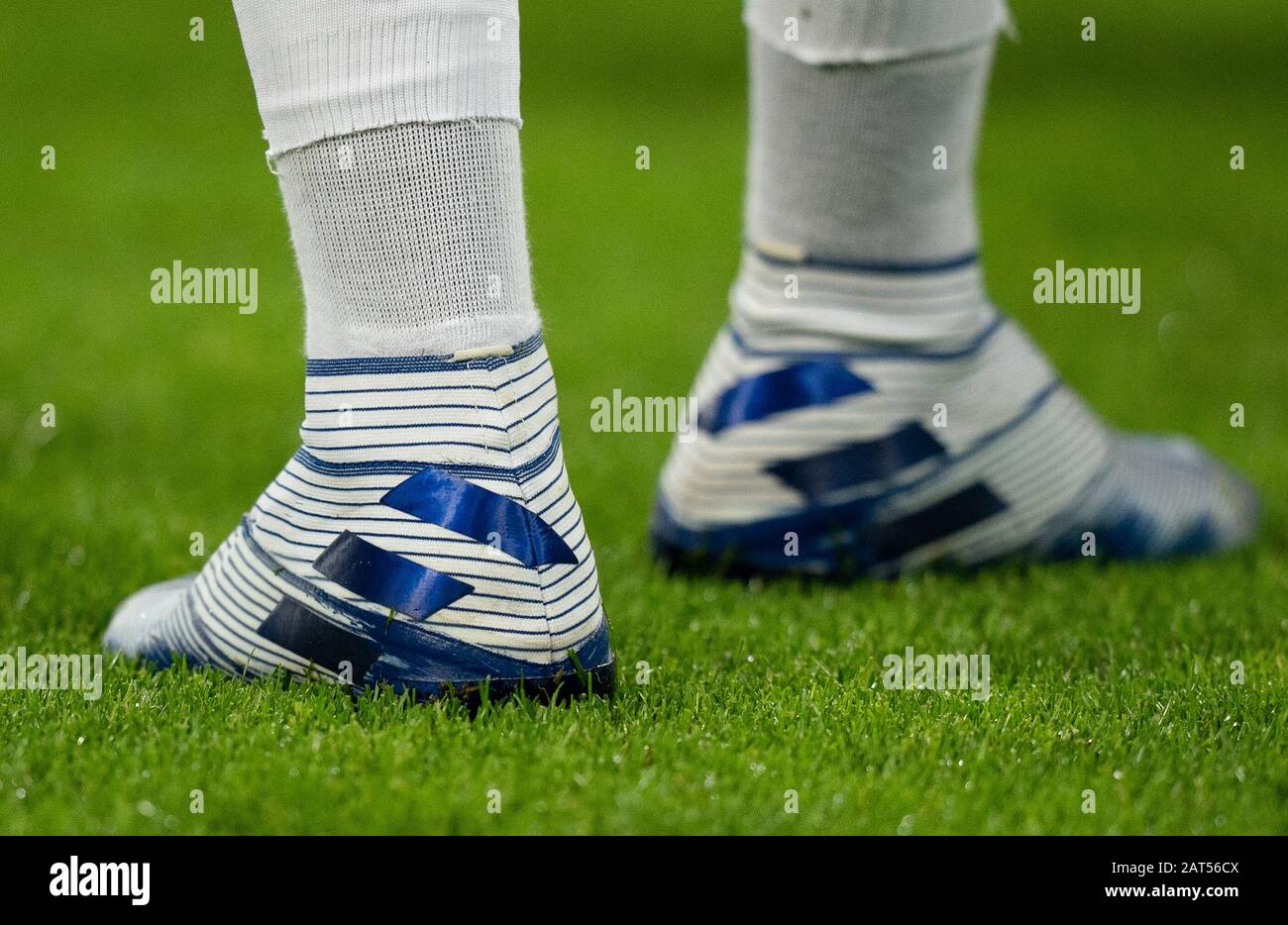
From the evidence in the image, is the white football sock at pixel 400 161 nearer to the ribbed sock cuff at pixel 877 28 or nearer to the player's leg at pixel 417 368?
the player's leg at pixel 417 368

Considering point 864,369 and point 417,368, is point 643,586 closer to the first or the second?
point 864,369

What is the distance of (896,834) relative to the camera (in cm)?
117

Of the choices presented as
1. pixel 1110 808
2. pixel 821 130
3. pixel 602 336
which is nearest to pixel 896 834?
pixel 1110 808

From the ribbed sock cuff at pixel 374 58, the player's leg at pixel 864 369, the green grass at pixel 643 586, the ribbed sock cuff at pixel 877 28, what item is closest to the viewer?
the green grass at pixel 643 586

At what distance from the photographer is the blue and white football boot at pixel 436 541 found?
55.6 inches

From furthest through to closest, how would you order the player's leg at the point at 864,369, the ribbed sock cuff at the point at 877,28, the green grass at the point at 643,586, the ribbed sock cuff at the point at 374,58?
1. the player's leg at the point at 864,369
2. the ribbed sock cuff at the point at 877,28
3. the ribbed sock cuff at the point at 374,58
4. the green grass at the point at 643,586

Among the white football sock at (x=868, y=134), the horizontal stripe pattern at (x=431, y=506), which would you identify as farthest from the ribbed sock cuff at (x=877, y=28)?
the horizontal stripe pattern at (x=431, y=506)

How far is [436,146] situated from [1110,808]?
0.83 meters

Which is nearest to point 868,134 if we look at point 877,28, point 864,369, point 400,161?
point 877,28

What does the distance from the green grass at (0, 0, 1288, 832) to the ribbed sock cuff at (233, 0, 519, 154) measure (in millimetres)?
354

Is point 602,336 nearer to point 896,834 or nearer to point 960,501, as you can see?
point 960,501

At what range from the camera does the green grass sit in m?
1.23

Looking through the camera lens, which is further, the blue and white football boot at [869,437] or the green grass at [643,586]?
the blue and white football boot at [869,437]

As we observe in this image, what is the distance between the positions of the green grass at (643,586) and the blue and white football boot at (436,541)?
5 centimetres
